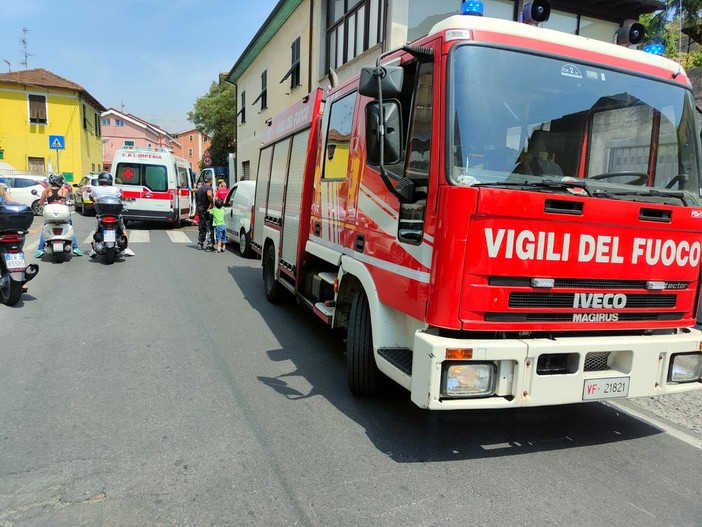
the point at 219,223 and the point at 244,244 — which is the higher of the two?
the point at 219,223

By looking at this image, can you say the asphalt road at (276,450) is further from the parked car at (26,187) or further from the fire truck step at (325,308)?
the parked car at (26,187)

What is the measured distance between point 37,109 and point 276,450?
135 feet

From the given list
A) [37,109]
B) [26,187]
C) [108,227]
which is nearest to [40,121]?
[37,109]

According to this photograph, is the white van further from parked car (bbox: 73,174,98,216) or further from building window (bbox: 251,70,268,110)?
building window (bbox: 251,70,268,110)

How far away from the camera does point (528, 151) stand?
10.7 ft

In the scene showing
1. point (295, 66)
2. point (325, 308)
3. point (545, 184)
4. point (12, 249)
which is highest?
point (295, 66)

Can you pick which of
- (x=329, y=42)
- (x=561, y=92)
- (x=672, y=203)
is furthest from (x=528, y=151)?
(x=329, y=42)

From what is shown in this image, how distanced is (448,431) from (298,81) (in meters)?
15.7

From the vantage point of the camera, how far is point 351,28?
44.2 ft

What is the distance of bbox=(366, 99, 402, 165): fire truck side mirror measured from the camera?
3.35m

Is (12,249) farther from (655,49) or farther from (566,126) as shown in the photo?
(655,49)

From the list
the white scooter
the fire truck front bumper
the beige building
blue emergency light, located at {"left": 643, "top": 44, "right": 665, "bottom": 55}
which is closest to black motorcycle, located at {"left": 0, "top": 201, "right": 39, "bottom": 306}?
the white scooter

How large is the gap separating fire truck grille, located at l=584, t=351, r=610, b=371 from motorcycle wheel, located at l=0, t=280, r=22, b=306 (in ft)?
22.0

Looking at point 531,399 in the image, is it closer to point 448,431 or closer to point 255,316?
point 448,431
